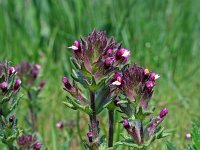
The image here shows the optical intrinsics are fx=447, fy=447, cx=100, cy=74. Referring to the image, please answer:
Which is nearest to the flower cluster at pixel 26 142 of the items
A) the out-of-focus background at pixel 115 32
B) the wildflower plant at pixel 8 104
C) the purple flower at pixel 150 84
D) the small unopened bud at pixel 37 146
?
the small unopened bud at pixel 37 146

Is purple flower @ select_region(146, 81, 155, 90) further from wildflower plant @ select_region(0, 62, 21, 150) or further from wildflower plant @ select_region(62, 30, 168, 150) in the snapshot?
wildflower plant @ select_region(0, 62, 21, 150)

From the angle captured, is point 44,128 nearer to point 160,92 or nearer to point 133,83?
point 160,92

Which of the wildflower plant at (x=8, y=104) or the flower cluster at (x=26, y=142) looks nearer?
the wildflower plant at (x=8, y=104)

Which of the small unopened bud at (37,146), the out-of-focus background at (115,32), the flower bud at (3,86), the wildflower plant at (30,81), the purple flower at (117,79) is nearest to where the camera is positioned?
the purple flower at (117,79)

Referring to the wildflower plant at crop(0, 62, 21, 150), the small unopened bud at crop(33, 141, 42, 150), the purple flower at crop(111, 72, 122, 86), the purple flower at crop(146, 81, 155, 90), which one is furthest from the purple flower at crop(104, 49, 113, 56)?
the small unopened bud at crop(33, 141, 42, 150)

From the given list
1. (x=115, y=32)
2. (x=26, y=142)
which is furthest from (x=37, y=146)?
(x=115, y=32)

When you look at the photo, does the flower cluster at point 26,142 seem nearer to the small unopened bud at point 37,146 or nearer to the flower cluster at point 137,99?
the small unopened bud at point 37,146

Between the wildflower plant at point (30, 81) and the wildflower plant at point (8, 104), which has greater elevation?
the wildflower plant at point (30, 81)
